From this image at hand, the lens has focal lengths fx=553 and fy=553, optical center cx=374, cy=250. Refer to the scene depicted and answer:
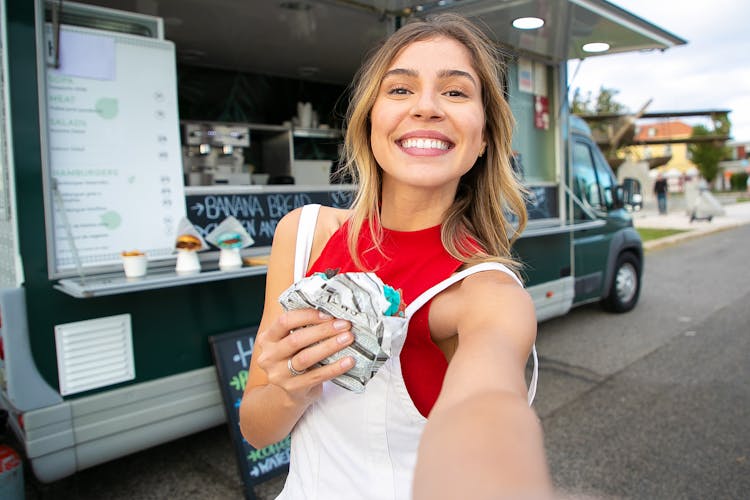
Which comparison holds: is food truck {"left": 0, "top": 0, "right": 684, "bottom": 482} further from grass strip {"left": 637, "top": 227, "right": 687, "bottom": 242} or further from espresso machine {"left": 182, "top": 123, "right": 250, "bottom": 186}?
grass strip {"left": 637, "top": 227, "right": 687, "bottom": 242}

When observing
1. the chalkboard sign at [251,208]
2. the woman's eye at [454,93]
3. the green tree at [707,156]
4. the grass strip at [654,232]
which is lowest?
the grass strip at [654,232]

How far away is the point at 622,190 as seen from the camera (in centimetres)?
676

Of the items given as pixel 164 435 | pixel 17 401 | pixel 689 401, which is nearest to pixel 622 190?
pixel 689 401

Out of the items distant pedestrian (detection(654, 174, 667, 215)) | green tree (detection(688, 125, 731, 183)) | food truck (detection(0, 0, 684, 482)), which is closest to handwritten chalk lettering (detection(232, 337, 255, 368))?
food truck (detection(0, 0, 684, 482))

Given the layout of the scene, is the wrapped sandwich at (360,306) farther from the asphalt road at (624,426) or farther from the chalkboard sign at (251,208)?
the chalkboard sign at (251,208)

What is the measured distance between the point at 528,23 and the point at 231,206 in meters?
2.59

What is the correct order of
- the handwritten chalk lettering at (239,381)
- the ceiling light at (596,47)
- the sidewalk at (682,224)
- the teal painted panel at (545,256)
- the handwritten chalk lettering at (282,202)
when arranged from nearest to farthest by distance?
the handwritten chalk lettering at (239,381)
the handwritten chalk lettering at (282,202)
the ceiling light at (596,47)
the teal painted panel at (545,256)
the sidewalk at (682,224)

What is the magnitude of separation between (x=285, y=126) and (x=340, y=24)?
9.88 feet

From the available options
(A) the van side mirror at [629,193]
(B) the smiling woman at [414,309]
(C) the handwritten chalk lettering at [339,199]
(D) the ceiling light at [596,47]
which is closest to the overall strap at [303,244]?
(B) the smiling woman at [414,309]

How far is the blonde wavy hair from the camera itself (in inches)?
52.2

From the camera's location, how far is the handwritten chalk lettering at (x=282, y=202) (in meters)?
3.87

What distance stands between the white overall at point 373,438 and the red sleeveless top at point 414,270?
38mm

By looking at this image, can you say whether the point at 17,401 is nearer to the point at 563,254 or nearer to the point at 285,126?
the point at 563,254

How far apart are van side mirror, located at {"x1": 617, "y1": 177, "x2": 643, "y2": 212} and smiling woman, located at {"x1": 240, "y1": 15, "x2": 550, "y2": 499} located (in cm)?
583
